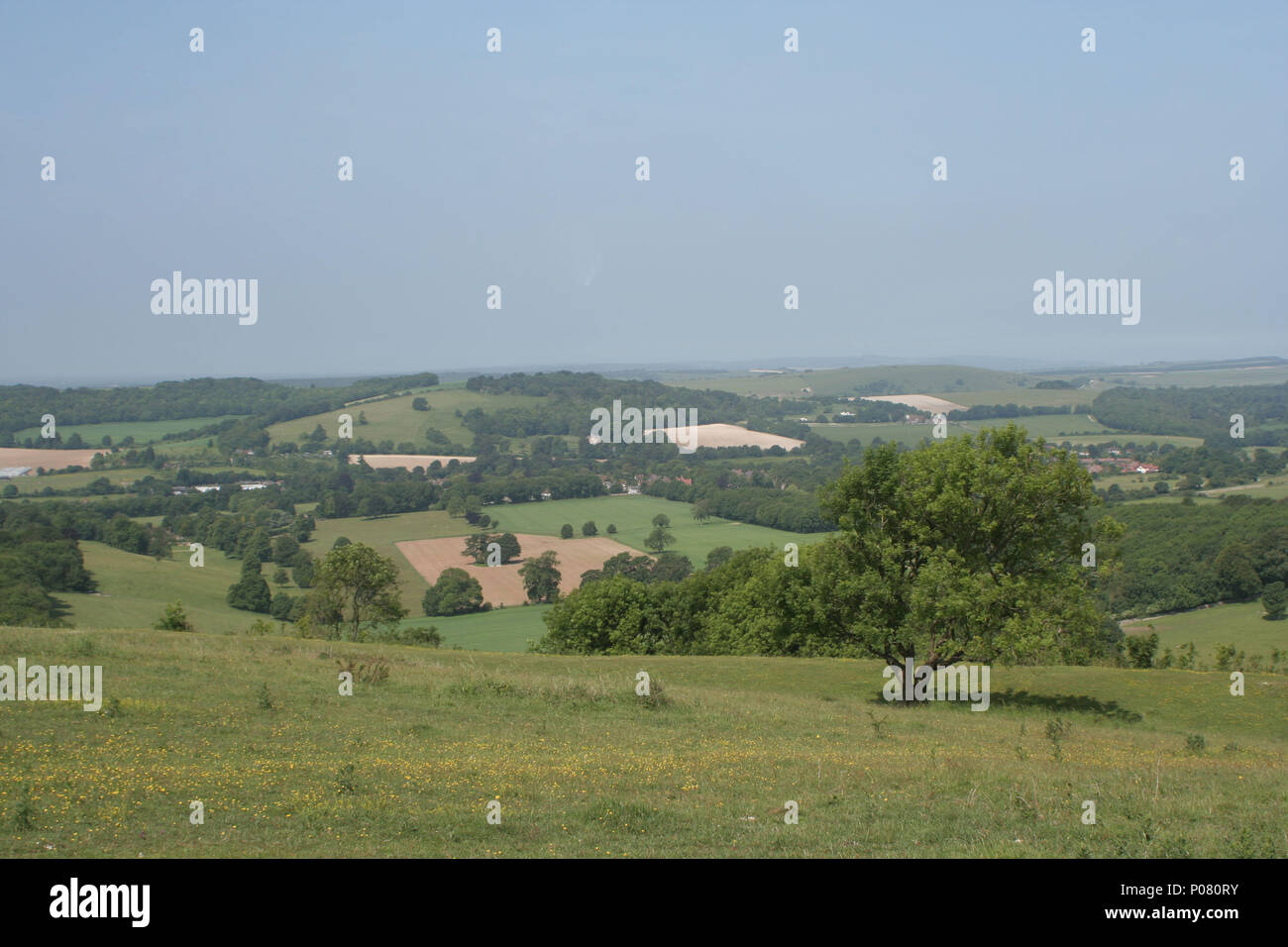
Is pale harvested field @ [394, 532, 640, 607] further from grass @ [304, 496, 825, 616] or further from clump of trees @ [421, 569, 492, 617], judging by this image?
grass @ [304, 496, 825, 616]

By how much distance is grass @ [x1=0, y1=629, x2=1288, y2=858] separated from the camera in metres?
10.8

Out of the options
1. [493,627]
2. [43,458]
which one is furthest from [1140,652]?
[43,458]

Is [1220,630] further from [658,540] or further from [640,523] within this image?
[640,523]

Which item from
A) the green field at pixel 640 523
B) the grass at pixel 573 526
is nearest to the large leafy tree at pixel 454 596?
the grass at pixel 573 526

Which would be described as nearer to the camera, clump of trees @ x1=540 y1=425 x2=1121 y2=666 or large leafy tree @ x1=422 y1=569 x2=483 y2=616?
clump of trees @ x1=540 y1=425 x2=1121 y2=666

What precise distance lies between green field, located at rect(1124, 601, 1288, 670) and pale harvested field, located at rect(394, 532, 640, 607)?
50.2 m

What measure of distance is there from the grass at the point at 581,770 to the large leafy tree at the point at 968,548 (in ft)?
8.66

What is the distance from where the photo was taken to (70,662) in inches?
939

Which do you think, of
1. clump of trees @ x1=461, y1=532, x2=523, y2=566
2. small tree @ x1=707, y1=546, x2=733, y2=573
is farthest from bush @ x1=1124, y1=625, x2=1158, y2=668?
clump of trees @ x1=461, y1=532, x2=523, y2=566

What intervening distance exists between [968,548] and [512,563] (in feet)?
251

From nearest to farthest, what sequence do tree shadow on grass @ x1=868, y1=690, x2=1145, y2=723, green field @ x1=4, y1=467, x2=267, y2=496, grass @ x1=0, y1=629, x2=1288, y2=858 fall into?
grass @ x1=0, y1=629, x2=1288, y2=858
tree shadow on grass @ x1=868, y1=690, x2=1145, y2=723
green field @ x1=4, y1=467, x2=267, y2=496

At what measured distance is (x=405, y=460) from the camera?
179625 millimetres

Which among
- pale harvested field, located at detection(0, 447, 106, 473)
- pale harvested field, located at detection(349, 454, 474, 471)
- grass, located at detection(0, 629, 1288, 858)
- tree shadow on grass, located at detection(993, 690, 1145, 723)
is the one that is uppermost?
pale harvested field, located at detection(0, 447, 106, 473)

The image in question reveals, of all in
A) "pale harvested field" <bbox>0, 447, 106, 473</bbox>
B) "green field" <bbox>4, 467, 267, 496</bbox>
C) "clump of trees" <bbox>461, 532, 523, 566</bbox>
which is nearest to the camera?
"clump of trees" <bbox>461, 532, 523, 566</bbox>
